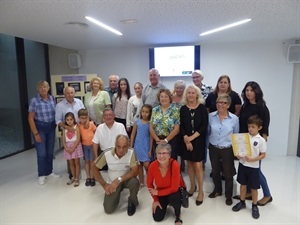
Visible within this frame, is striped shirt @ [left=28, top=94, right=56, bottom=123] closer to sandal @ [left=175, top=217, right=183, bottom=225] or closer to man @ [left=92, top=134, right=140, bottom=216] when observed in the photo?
man @ [left=92, top=134, right=140, bottom=216]

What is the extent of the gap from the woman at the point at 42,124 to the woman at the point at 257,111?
2.64 m

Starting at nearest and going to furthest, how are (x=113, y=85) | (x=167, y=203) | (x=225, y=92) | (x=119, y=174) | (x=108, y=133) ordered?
(x=167, y=203) → (x=119, y=174) → (x=225, y=92) → (x=108, y=133) → (x=113, y=85)

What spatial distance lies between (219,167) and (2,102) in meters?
4.34

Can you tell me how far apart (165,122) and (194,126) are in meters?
0.35

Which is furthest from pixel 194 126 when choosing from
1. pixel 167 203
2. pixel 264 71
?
pixel 264 71

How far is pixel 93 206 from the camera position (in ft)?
9.23

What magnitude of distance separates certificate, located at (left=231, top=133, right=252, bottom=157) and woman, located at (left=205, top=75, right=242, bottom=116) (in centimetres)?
54

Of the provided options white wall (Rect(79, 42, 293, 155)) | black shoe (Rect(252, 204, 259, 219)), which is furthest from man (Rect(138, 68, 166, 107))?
white wall (Rect(79, 42, 293, 155))

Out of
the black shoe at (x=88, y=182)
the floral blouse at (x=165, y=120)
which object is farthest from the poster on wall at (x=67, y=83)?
the floral blouse at (x=165, y=120)

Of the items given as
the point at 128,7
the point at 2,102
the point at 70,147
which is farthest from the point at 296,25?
the point at 2,102

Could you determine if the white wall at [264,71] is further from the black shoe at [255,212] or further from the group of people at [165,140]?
the black shoe at [255,212]

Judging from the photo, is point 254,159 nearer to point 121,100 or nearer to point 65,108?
point 121,100

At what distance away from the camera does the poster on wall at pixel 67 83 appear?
188 inches

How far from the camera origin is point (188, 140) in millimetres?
2686
